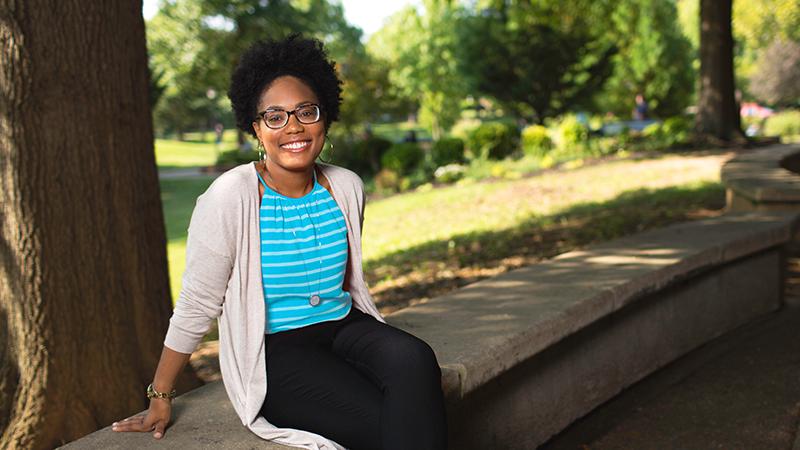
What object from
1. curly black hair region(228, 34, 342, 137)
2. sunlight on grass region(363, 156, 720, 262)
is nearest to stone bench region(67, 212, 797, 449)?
curly black hair region(228, 34, 342, 137)

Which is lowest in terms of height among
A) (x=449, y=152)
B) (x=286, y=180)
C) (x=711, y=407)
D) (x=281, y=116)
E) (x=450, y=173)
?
(x=711, y=407)

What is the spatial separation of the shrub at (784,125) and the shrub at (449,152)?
48.1 ft

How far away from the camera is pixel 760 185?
6.15 m

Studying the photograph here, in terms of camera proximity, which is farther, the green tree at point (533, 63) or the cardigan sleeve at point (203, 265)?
the green tree at point (533, 63)

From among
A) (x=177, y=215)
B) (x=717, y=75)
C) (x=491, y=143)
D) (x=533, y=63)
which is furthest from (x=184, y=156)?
(x=717, y=75)

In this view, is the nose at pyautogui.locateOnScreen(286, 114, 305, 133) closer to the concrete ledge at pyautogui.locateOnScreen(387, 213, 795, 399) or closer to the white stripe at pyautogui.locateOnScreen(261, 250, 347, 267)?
the white stripe at pyautogui.locateOnScreen(261, 250, 347, 267)

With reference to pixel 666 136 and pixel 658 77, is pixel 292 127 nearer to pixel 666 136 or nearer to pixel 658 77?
pixel 666 136

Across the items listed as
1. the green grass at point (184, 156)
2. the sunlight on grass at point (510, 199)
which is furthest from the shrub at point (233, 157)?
the sunlight on grass at point (510, 199)

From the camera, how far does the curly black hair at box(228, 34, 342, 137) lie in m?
2.65

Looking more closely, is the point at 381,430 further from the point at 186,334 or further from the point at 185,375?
the point at 185,375

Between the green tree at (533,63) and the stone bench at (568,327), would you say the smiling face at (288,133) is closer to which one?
the stone bench at (568,327)

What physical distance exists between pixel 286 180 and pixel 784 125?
3153cm

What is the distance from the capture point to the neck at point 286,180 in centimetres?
267

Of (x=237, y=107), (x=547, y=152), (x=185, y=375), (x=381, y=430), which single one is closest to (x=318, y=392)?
(x=381, y=430)
